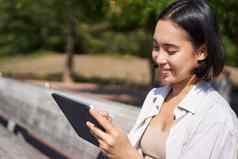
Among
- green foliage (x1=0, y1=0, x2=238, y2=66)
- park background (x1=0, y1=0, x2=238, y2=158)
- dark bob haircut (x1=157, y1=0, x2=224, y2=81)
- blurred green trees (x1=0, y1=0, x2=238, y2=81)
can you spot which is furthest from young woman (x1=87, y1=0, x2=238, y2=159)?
green foliage (x1=0, y1=0, x2=238, y2=66)

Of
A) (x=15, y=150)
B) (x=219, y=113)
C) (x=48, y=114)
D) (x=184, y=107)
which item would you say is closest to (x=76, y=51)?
(x=48, y=114)

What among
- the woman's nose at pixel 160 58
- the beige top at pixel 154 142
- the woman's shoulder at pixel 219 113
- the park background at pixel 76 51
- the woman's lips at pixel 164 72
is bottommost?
the park background at pixel 76 51

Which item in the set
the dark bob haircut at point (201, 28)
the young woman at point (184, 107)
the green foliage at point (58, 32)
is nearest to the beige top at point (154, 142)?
the young woman at point (184, 107)

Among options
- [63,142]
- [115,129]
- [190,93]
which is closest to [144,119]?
[190,93]

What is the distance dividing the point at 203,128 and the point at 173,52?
1.01 ft

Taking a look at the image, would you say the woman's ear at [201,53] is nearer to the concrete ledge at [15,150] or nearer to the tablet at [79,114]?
the tablet at [79,114]

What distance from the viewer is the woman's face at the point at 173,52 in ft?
8.01

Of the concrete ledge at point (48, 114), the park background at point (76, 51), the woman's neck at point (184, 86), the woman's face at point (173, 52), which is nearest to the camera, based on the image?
the woman's face at point (173, 52)

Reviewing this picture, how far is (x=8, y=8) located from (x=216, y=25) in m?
31.3

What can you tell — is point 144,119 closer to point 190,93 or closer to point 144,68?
point 190,93

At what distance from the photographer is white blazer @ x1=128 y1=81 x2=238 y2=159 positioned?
7.51 feet

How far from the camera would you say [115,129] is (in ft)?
7.40

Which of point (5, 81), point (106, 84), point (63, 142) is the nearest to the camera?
point (63, 142)

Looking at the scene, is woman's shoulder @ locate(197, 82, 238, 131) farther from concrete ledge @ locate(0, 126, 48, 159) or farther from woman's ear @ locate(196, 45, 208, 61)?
concrete ledge @ locate(0, 126, 48, 159)
